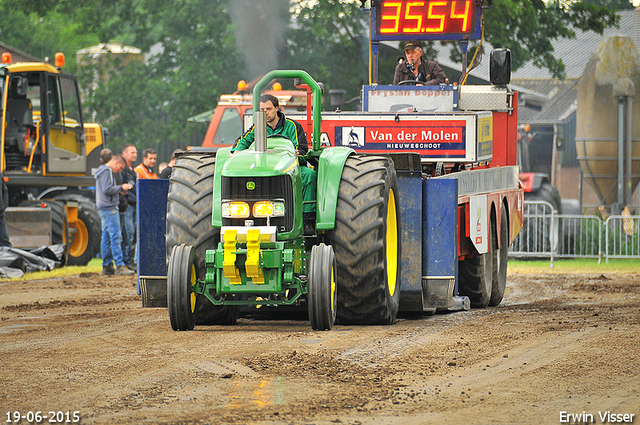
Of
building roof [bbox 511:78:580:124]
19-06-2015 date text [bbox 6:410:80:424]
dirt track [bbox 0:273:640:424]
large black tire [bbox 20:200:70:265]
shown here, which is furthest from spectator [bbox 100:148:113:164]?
building roof [bbox 511:78:580:124]

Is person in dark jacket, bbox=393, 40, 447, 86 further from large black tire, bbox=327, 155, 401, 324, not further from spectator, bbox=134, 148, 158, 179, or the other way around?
spectator, bbox=134, 148, 158, 179

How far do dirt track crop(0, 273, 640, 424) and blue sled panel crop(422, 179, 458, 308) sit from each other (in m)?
0.31

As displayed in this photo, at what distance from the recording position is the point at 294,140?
9094mm

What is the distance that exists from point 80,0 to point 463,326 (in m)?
23.6

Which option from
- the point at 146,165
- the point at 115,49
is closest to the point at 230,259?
the point at 146,165

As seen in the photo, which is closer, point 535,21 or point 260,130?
point 260,130

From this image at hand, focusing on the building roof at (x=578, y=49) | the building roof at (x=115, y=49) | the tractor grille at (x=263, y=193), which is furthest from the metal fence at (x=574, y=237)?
the building roof at (x=578, y=49)

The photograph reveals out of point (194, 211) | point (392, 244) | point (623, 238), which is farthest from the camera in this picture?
point (623, 238)

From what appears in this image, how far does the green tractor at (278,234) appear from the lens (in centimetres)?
805

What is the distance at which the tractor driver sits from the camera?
28.9 ft

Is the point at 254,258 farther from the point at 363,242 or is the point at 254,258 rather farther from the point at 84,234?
the point at 84,234

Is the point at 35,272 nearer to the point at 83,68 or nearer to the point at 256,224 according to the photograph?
the point at 256,224

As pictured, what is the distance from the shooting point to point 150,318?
9.96 metres

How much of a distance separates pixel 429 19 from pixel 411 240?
452cm
